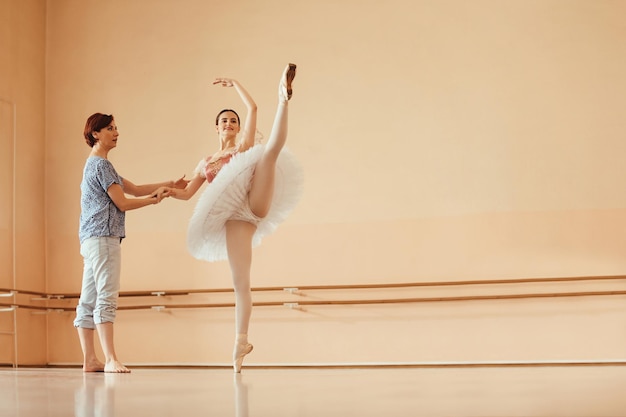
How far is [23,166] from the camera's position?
245 inches

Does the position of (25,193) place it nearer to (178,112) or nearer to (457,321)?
(178,112)

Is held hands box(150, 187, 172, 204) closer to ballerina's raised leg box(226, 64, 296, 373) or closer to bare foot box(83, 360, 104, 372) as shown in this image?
ballerina's raised leg box(226, 64, 296, 373)

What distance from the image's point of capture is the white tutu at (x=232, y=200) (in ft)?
11.3

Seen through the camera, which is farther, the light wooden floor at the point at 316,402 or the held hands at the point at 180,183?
the held hands at the point at 180,183

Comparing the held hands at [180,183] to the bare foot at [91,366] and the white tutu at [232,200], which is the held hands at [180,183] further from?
the bare foot at [91,366]

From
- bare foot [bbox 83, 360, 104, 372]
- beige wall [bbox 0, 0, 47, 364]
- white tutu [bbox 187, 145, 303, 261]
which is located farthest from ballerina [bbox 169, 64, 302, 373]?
beige wall [bbox 0, 0, 47, 364]

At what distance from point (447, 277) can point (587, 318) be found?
906 millimetres

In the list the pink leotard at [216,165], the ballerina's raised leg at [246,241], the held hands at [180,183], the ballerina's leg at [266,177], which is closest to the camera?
the ballerina's leg at [266,177]

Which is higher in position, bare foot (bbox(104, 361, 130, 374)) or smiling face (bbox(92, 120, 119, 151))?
smiling face (bbox(92, 120, 119, 151))

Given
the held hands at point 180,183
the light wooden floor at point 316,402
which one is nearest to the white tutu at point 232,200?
the held hands at point 180,183

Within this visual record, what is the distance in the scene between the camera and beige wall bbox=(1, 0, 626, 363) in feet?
17.5

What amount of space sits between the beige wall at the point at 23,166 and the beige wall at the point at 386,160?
0.11 meters

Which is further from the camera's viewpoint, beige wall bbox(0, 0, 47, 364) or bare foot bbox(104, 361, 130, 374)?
beige wall bbox(0, 0, 47, 364)

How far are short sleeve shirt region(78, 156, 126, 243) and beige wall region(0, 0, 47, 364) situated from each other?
2.20m
